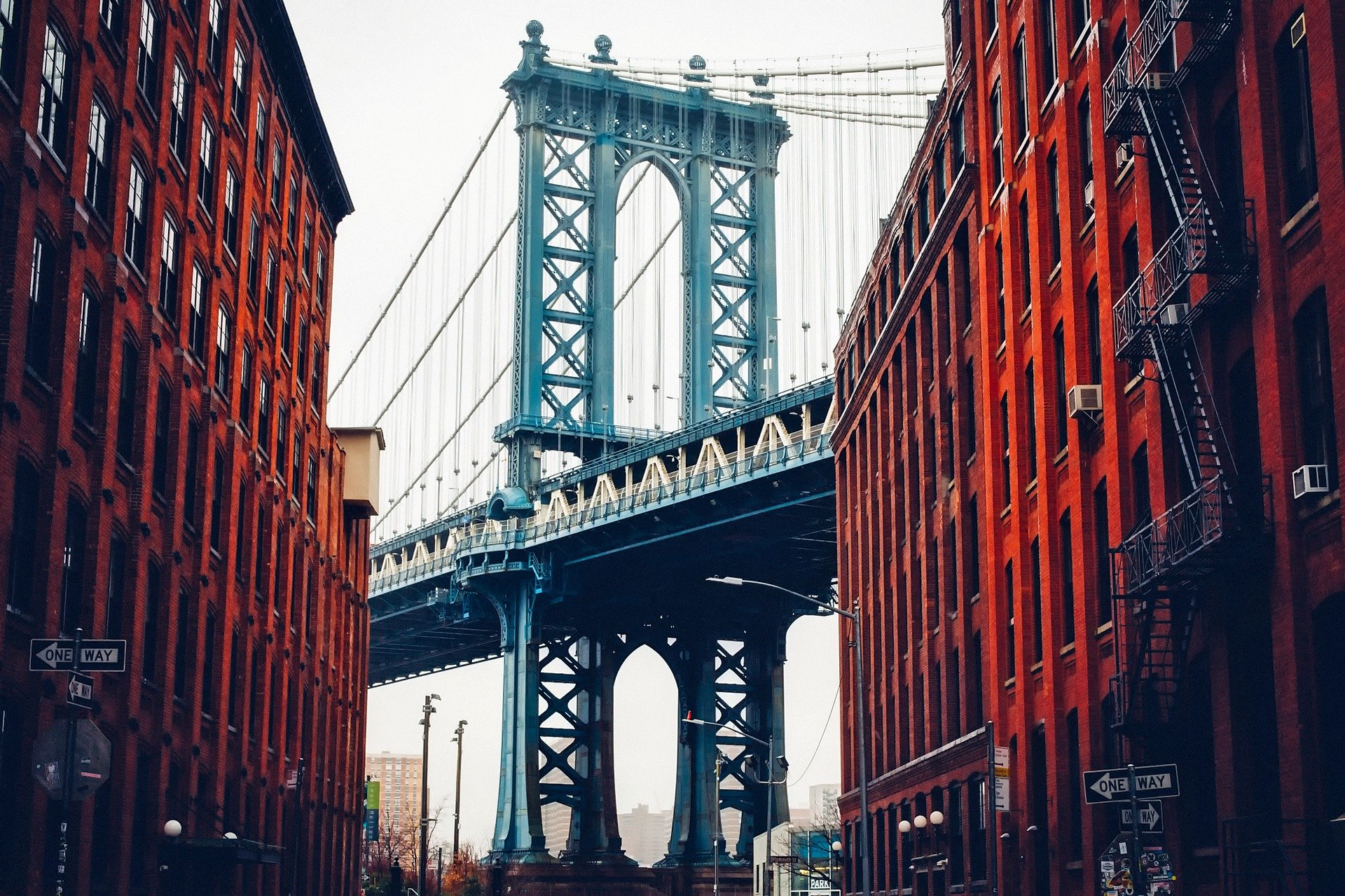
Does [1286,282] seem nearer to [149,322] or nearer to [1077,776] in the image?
[1077,776]

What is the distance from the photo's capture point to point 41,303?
31.3 metres

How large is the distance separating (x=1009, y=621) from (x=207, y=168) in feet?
73.0

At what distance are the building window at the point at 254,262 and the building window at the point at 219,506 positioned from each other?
589cm

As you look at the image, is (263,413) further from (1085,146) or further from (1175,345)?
(1175,345)

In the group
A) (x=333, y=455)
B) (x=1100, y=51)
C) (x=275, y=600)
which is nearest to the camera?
(x=1100, y=51)

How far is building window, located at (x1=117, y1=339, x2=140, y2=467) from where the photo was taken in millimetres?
36750

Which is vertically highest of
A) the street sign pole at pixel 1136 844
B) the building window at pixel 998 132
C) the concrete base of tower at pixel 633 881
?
the building window at pixel 998 132

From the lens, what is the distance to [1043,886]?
3741 cm

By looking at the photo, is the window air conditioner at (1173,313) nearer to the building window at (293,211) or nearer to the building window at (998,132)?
the building window at (998,132)

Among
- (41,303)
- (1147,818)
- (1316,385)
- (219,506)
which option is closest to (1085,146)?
(1316,385)

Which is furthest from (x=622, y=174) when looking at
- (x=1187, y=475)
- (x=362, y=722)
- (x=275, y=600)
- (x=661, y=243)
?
(x=1187, y=475)

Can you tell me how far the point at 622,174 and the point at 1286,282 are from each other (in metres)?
80.9

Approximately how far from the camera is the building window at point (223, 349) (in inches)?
1833

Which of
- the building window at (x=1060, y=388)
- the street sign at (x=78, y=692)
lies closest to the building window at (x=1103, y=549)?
the building window at (x=1060, y=388)
